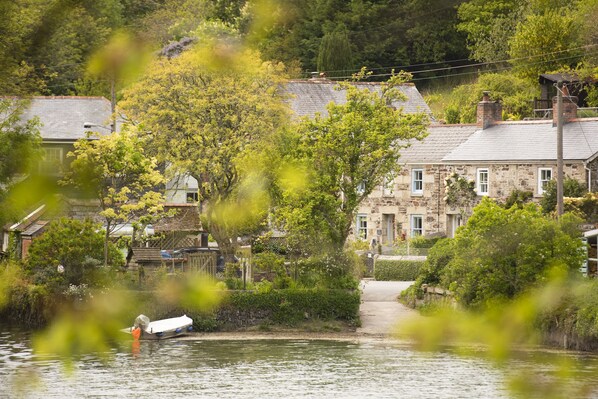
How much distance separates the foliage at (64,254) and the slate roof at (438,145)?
64.9 ft

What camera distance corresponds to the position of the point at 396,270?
46344 mm

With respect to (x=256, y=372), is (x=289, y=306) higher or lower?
higher

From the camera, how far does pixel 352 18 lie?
16.6 feet

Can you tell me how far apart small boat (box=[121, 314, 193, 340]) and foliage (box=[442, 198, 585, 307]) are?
934 cm

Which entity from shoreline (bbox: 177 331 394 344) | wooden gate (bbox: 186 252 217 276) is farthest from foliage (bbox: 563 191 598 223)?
wooden gate (bbox: 186 252 217 276)

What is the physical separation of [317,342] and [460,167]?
16.9m

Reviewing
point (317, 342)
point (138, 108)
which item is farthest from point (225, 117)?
point (317, 342)

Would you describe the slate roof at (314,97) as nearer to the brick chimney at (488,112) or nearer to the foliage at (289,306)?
the brick chimney at (488,112)

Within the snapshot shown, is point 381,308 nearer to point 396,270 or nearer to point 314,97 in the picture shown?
point 396,270

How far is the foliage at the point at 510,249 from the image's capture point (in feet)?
99.2

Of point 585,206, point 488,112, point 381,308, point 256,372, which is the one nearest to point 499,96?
point 488,112

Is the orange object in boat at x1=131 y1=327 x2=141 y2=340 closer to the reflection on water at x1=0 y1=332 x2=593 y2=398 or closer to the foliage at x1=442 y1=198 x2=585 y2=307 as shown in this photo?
the reflection on water at x1=0 y1=332 x2=593 y2=398

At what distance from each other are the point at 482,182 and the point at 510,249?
1941cm

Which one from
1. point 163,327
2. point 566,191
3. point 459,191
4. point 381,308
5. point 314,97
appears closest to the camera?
point 163,327
